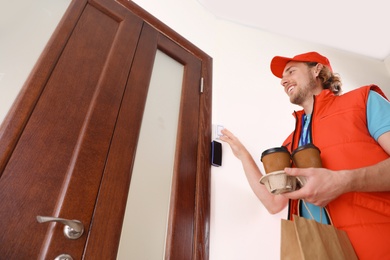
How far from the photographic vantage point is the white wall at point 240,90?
2.91 feet

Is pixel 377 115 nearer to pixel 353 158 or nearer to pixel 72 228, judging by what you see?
pixel 353 158

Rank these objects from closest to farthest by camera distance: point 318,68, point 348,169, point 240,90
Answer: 1. point 348,169
2. point 318,68
3. point 240,90

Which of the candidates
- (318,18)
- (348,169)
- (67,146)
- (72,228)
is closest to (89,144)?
(67,146)

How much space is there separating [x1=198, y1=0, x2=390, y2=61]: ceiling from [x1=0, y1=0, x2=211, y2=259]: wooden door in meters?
1.06

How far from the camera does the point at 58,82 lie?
744 millimetres

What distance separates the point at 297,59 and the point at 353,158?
0.65 m

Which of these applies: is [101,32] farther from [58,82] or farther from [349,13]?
[349,13]

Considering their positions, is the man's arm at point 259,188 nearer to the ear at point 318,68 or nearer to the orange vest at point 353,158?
the orange vest at point 353,158

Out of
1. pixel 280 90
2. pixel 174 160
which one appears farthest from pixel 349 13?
pixel 174 160

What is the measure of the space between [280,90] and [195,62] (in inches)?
25.9

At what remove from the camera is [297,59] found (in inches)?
45.4

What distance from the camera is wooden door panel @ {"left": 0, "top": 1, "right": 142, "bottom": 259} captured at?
1.78 feet

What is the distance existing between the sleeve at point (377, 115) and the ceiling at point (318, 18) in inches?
54.5

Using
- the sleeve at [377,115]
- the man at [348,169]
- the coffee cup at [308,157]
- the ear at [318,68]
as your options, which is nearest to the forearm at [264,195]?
the man at [348,169]
